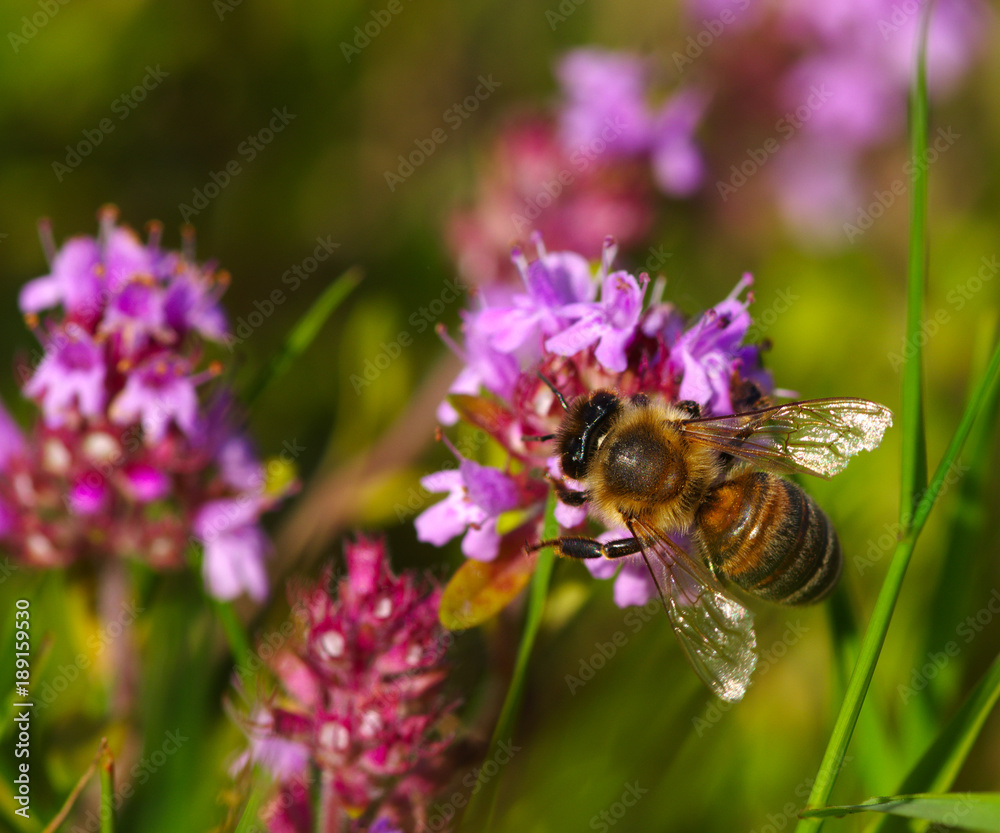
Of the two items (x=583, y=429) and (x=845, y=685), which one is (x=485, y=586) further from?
(x=845, y=685)

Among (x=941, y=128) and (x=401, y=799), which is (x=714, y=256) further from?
(x=401, y=799)

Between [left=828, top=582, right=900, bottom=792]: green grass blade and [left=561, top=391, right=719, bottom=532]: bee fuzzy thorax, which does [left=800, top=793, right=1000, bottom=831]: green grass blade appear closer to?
[left=828, top=582, right=900, bottom=792]: green grass blade

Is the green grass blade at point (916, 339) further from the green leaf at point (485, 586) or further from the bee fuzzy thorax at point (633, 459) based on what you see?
the green leaf at point (485, 586)

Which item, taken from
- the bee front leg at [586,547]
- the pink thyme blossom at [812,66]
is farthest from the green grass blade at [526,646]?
the pink thyme blossom at [812,66]

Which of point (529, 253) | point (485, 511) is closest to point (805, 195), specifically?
point (529, 253)

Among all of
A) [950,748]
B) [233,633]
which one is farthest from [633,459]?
[233,633]

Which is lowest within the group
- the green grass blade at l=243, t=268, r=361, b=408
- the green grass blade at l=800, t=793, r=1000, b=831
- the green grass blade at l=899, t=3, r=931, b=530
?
the green grass blade at l=800, t=793, r=1000, b=831

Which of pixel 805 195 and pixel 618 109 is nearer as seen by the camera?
pixel 618 109

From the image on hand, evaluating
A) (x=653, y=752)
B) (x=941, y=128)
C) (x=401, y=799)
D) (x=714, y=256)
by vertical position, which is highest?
(x=401, y=799)

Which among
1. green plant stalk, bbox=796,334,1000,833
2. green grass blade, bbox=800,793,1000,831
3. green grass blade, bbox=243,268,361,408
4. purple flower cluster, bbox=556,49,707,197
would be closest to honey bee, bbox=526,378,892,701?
green plant stalk, bbox=796,334,1000,833
